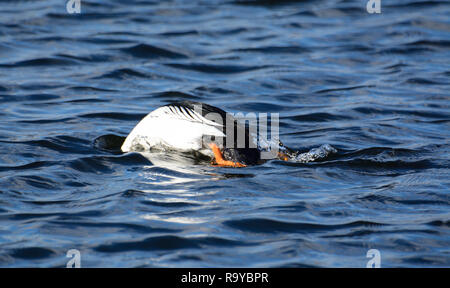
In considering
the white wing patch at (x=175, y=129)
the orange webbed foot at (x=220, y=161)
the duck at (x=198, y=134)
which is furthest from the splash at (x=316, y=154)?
the white wing patch at (x=175, y=129)

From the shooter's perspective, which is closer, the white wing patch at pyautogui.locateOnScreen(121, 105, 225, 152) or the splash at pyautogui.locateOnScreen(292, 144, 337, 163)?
the white wing patch at pyautogui.locateOnScreen(121, 105, 225, 152)

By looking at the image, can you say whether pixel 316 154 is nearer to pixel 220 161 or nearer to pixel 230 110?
pixel 220 161

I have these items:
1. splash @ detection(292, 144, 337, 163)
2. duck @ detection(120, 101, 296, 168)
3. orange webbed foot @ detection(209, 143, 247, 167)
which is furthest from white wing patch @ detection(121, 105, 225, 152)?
splash @ detection(292, 144, 337, 163)

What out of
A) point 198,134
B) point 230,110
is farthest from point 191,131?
point 230,110

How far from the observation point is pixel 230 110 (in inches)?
364

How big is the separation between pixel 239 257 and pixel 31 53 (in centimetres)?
765

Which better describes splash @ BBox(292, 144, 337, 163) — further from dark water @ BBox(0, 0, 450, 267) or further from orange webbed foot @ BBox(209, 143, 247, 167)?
orange webbed foot @ BBox(209, 143, 247, 167)

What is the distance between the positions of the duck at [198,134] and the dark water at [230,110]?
0.50 feet

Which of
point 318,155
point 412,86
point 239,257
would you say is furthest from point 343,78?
point 239,257

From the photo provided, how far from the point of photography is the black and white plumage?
6609 millimetres

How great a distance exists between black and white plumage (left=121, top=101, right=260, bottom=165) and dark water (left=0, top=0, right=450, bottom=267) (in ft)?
0.57

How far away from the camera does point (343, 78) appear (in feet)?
35.6

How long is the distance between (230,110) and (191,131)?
2.64 meters
